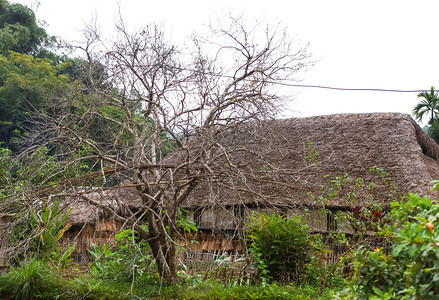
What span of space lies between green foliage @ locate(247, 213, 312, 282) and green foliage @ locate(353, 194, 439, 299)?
8.17 ft

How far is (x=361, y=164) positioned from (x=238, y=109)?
4.75 m

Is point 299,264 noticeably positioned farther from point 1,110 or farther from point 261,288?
point 1,110

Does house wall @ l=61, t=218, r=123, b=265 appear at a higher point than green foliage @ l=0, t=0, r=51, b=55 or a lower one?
lower

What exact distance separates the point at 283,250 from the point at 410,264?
3.30 m

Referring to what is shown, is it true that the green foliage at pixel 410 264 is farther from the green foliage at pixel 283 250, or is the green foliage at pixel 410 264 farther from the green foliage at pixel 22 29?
the green foliage at pixel 22 29

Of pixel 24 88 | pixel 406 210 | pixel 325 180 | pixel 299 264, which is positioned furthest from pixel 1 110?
pixel 406 210

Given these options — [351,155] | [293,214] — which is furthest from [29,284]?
[351,155]

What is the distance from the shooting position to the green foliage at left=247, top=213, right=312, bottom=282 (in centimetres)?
561

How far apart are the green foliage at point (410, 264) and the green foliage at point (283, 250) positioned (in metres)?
2.49

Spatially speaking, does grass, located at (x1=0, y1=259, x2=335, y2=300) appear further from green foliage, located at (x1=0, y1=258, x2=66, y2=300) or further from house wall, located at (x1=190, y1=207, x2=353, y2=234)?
house wall, located at (x1=190, y1=207, x2=353, y2=234)

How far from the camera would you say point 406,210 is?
2730 mm

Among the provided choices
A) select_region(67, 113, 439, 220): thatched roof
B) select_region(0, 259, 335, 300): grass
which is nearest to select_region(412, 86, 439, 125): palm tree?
select_region(67, 113, 439, 220): thatched roof

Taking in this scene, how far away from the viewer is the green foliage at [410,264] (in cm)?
207

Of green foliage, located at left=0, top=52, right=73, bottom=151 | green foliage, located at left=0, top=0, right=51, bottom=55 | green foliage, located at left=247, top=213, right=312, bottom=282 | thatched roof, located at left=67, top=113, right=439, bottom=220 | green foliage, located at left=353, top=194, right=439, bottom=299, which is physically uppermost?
green foliage, located at left=0, top=0, right=51, bottom=55
